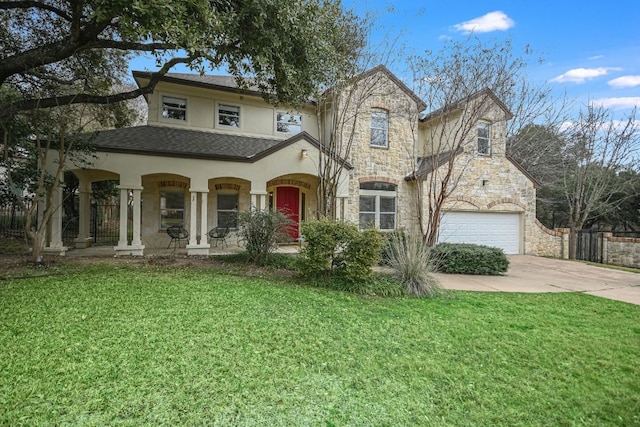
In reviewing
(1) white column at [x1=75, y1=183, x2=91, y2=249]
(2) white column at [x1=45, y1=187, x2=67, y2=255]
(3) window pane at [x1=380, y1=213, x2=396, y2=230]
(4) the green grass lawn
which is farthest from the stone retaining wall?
(1) white column at [x1=75, y1=183, x2=91, y2=249]

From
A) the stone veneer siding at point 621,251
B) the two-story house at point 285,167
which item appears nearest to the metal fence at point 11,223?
Answer: the two-story house at point 285,167

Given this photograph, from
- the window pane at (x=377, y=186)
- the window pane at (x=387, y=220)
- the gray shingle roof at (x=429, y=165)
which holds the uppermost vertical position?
the gray shingle roof at (x=429, y=165)

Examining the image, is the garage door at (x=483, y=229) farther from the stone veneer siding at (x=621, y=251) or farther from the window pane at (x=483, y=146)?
the stone veneer siding at (x=621, y=251)

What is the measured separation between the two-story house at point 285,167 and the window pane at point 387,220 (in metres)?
0.05

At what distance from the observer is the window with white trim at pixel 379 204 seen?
13.9 meters

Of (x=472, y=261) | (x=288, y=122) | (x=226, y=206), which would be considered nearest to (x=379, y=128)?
(x=288, y=122)

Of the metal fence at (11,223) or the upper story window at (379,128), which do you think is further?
the upper story window at (379,128)

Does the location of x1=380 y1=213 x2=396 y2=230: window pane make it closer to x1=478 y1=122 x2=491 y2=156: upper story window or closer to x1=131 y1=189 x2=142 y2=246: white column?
x1=478 y1=122 x2=491 y2=156: upper story window

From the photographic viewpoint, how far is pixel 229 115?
1336 cm

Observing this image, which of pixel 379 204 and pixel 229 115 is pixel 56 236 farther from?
pixel 379 204

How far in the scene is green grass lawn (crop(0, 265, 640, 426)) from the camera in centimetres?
275

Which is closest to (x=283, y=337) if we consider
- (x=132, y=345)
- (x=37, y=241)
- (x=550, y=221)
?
(x=132, y=345)

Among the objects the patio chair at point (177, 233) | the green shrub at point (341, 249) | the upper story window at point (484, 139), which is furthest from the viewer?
the upper story window at point (484, 139)

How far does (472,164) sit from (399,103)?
169 inches
